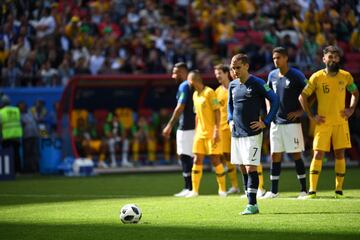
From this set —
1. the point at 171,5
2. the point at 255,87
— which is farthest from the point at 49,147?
the point at 255,87

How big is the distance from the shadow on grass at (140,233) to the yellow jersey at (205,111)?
5708mm

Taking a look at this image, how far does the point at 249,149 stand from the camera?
13000mm

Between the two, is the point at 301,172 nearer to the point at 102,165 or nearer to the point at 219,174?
the point at 219,174

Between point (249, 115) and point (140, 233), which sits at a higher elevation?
point (249, 115)

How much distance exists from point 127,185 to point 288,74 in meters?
6.62

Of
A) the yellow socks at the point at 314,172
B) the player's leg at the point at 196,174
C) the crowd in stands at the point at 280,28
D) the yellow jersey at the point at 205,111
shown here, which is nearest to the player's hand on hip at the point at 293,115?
the yellow socks at the point at 314,172

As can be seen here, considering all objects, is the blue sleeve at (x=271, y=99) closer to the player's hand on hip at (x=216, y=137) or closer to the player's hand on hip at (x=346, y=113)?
the player's hand on hip at (x=346, y=113)

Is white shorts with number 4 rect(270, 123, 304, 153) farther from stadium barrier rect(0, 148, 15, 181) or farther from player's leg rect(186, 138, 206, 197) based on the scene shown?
stadium barrier rect(0, 148, 15, 181)

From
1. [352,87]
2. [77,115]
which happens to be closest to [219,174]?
[352,87]

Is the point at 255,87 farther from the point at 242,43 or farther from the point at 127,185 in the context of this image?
the point at 242,43

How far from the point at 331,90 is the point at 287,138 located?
1226 mm

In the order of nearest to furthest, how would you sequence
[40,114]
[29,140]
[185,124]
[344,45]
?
[185,124], [29,140], [40,114], [344,45]

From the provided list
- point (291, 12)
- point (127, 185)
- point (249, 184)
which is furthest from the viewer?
point (291, 12)

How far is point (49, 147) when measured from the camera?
26703 millimetres
